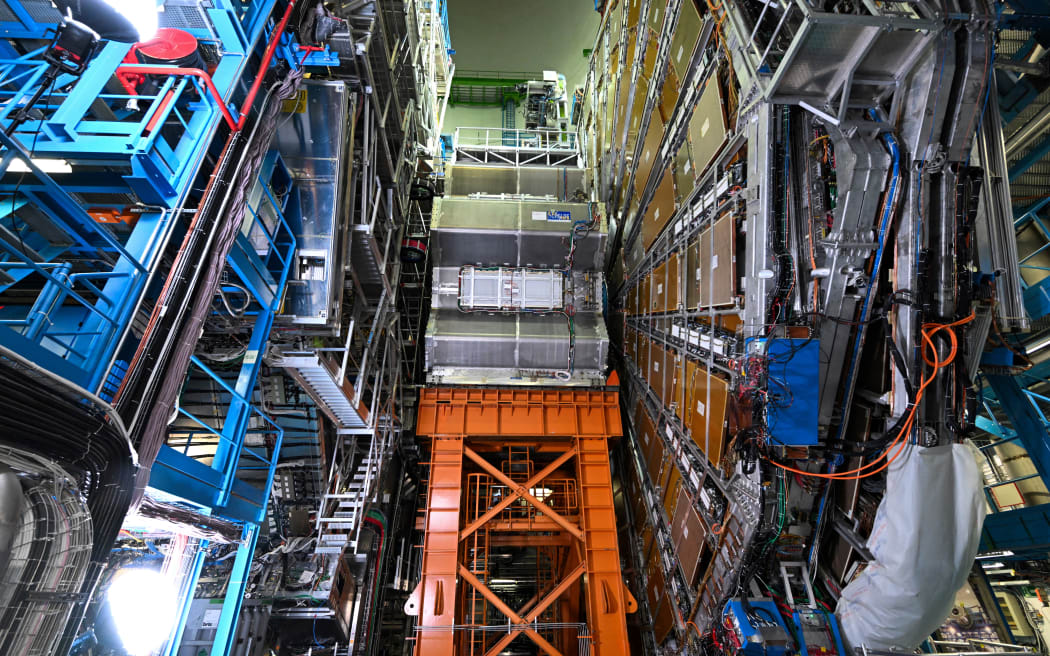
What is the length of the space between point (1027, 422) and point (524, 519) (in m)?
8.89

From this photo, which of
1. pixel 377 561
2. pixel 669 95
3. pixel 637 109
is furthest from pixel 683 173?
pixel 377 561

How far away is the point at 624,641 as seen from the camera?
25.4ft

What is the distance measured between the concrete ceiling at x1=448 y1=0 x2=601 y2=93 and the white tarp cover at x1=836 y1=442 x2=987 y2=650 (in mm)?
20877

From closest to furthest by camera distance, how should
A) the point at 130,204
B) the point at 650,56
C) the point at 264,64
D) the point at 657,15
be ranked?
the point at 130,204 → the point at 264,64 → the point at 657,15 → the point at 650,56

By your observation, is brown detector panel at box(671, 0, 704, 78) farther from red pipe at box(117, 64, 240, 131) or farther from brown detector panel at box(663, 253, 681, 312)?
red pipe at box(117, 64, 240, 131)

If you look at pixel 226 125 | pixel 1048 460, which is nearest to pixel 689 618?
pixel 1048 460

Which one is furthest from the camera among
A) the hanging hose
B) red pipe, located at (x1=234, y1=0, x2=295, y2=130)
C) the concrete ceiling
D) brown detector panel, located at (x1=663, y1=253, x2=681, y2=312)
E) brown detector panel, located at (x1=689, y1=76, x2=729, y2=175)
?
the concrete ceiling

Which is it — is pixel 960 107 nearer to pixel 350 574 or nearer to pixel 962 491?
pixel 962 491

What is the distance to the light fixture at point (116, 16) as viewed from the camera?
3.86 m

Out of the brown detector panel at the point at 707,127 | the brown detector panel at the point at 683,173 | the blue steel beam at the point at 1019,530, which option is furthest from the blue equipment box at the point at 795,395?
the blue steel beam at the point at 1019,530

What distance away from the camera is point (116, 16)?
3879mm

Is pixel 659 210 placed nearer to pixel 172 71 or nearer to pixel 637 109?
pixel 637 109

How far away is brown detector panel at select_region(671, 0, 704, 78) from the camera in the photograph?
20.6ft

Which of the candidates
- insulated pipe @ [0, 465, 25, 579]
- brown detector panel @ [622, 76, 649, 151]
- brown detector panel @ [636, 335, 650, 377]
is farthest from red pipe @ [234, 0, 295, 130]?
brown detector panel @ [636, 335, 650, 377]
